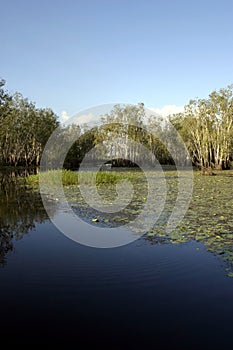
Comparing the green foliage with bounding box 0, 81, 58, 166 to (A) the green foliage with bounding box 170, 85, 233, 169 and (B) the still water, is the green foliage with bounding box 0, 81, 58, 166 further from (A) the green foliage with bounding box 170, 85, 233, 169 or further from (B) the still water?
(B) the still water

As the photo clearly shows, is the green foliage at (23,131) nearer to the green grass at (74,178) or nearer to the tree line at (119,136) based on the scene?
the tree line at (119,136)

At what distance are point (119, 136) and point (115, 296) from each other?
5779 cm

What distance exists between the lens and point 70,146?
229 ft

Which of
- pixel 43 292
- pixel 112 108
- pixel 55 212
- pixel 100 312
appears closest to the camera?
pixel 100 312

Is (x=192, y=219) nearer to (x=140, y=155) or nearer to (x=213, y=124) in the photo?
(x=213, y=124)

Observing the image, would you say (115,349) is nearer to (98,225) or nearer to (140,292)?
(140,292)

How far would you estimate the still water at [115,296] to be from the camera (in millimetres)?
3895

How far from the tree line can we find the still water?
38.5 m

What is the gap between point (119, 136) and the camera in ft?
203

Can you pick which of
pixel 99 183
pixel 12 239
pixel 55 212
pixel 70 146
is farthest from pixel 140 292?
pixel 70 146

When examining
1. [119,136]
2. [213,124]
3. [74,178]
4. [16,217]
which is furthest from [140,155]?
[16,217]

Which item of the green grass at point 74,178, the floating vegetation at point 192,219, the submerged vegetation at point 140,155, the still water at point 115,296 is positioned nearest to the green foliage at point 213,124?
the submerged vegetation at point 140,155

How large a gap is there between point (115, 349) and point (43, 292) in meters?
1.90

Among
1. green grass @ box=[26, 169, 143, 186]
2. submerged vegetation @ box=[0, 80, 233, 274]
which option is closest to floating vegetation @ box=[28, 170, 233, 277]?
submerged vegetation @ box=[0, 80, 233, 274]
